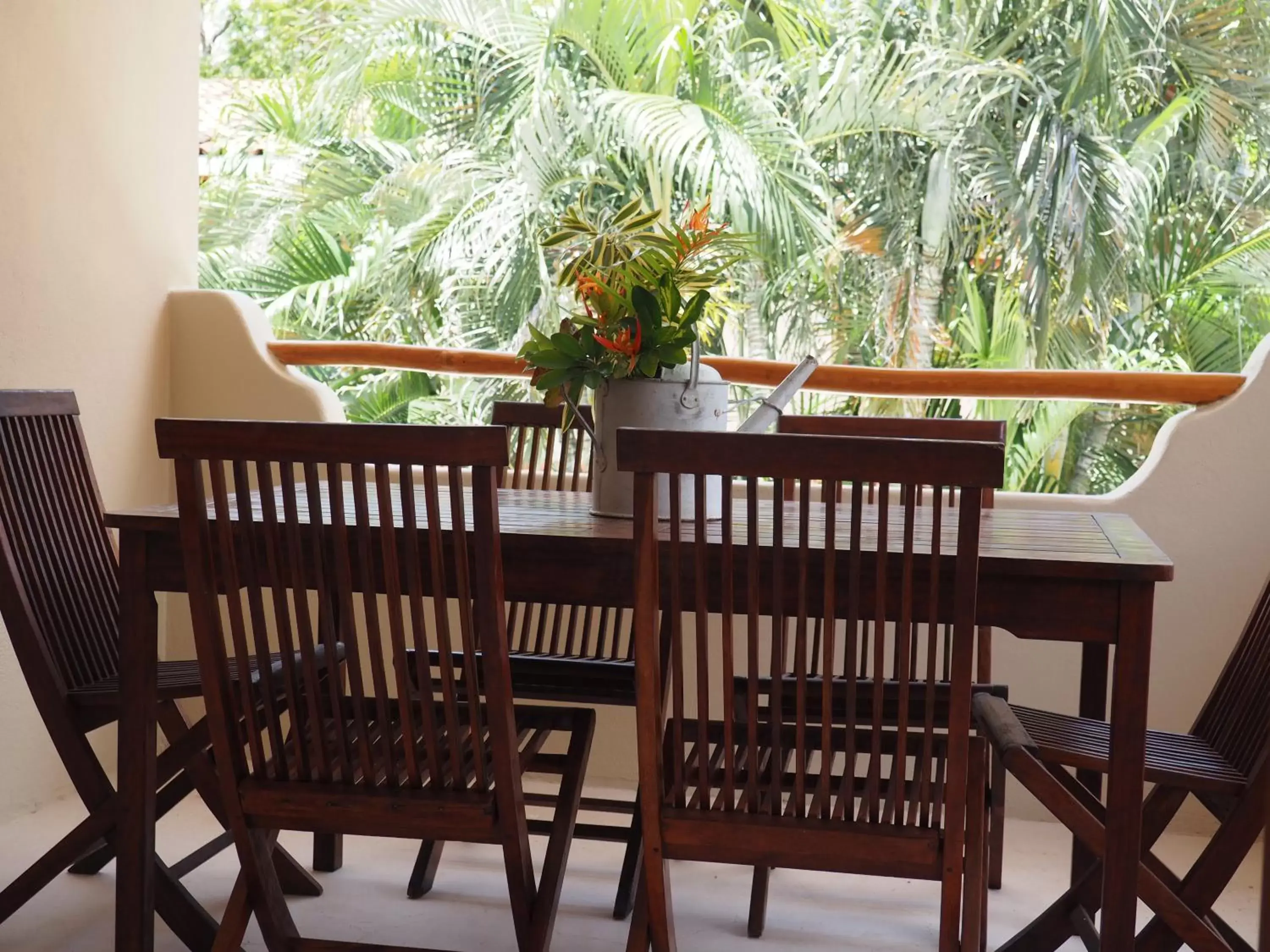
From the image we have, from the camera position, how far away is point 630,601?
72.4 inches

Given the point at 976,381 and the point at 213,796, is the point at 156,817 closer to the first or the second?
the point at 213,796

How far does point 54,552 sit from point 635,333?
115 centimetres

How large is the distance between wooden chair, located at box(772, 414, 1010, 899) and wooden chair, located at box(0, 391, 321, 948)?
3.58 feet

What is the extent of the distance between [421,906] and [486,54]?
24.7ft

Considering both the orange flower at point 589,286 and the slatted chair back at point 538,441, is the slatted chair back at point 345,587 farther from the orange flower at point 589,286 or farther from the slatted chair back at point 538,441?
the slatted chair back at point 538,441

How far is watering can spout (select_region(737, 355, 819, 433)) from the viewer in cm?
212

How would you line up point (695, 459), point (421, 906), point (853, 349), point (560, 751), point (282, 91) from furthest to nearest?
point (282, 91), point (853, 349), point (560, 751), point (421, 906), point (695, 459)

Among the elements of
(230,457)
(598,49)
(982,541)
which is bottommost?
(982,541)

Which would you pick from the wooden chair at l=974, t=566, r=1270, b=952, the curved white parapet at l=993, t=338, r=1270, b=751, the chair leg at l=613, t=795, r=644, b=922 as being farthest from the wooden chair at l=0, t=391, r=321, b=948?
the curved white parapet at l=993, t=338, r=1270, b=751

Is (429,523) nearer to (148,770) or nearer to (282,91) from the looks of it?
(148,770)

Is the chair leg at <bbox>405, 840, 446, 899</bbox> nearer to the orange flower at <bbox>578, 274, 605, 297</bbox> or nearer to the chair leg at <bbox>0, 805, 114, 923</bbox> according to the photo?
the chair leg at <bbox>0, 805, 114, 923</bbox>

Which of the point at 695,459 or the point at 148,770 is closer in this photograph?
the point at 695,459

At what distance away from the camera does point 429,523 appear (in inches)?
65.0

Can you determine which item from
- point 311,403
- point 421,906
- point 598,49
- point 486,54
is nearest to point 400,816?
point 421,906
